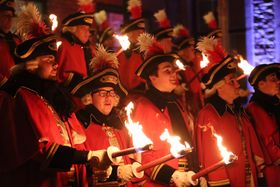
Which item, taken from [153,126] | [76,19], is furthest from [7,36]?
[153,126]

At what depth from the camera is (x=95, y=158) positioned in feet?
15.8

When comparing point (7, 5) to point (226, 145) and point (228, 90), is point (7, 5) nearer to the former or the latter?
point (228, 90)

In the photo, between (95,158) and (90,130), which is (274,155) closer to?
(90,130)

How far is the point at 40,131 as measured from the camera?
16.2 ft

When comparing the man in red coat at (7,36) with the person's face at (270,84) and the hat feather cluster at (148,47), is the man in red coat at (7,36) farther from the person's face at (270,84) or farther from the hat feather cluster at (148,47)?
the person's face at (270,84)

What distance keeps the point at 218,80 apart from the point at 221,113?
0.46 metres

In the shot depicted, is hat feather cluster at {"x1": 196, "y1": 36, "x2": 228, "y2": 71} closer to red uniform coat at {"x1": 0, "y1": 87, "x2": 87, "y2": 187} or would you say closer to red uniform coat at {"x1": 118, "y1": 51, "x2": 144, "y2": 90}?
red uniform coat at {"x1": 118, "y1": 51, "x2": 144, "y2": 90}

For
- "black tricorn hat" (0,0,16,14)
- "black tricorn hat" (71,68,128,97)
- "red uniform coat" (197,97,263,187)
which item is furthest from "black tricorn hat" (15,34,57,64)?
"black tricorn hat" (0,0,16,14)

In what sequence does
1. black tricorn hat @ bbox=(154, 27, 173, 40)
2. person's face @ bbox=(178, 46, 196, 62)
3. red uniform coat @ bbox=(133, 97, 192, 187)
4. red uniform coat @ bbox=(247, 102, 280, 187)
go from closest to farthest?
red uniform coat @ bbox=(133, 97, 192, 187)
red uniform coat @ bbox=(247, 102, 280, 187)
black tricorn hat @ bbox=(154, 27, 173, 40)
person's face @ bbox=(178, 46, 196, 62)

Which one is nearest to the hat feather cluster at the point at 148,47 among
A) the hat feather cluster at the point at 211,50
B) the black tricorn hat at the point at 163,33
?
the hat feather cluster at the point at 211,50

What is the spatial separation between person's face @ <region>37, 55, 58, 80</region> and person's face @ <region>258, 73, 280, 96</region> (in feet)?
11.4

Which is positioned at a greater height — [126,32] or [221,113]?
[126,32]

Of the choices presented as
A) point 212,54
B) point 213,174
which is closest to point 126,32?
point 212,54

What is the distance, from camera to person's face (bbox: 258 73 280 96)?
25.1ft
